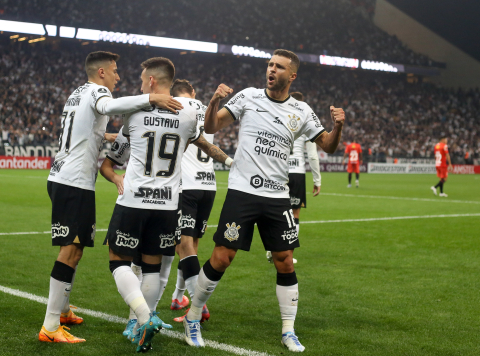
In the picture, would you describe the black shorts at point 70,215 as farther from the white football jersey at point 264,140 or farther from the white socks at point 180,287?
the white socks at point 180,287

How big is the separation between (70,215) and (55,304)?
2.31 ft

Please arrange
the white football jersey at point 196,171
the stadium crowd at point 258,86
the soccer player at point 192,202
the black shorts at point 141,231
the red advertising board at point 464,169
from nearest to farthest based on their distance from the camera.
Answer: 1. the black shorts at point 141,231
2. the soccer player at point 192,202
3. the white football jersey at point 196,171
4. the stadium crowd at point 258,86
5. the red advertising board at point 464,169

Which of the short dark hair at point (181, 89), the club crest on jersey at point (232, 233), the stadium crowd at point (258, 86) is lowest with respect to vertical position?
the club crest on jersey at point (232, 233)

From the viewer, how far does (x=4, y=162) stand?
29.8 m

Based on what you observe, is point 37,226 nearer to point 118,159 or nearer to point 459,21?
point 118,159

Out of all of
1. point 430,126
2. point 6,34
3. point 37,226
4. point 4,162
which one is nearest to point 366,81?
point 430,126

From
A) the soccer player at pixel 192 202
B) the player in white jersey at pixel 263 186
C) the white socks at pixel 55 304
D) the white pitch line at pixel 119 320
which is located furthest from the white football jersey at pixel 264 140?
the white socks at pixel 55 304

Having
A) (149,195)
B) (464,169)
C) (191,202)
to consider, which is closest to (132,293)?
(149,195)

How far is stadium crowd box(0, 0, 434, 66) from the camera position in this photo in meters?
41.4

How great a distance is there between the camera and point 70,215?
4.28 m

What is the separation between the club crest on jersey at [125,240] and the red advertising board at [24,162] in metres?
28.0

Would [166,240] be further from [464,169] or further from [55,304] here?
[464,169]

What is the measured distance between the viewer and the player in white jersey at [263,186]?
14.4ft

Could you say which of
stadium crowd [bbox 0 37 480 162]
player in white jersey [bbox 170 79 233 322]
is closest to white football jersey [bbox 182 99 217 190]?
player in white jersey [bbox 170 79 233 322]
